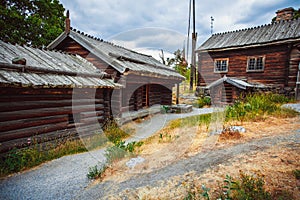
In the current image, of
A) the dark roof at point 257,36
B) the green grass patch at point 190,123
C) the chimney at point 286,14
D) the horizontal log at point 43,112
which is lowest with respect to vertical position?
the green grass patch at point 190,123

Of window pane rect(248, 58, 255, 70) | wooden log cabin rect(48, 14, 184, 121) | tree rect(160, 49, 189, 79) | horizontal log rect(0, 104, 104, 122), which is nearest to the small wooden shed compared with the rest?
window pane rect(248, 58, 255, 70)

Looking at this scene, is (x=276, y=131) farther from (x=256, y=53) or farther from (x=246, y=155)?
(x=256, y=53)

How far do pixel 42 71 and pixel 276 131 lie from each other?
7.45 meters

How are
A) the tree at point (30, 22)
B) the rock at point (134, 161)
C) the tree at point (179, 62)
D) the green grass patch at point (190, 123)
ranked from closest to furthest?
the rock at point (134, 161)
the green grass patch at point (190, 123)
the tree at point (30, 22)
the tree at point (179, 62)

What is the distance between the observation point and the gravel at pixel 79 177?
3.41 m

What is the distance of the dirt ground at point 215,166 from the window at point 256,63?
9658 mm

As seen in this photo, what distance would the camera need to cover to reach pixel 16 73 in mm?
4789

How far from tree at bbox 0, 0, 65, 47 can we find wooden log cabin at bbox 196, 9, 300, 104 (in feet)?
43.2

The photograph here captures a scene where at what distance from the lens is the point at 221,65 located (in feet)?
52.2

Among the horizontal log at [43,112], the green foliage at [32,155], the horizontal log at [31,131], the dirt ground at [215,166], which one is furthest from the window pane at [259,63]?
the horizontal log at [31,131]

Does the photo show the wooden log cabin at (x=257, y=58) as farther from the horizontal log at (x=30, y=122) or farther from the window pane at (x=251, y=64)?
the horizontal log at (x=30, y=122)

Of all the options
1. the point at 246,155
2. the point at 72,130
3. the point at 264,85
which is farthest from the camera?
the point at 264,85

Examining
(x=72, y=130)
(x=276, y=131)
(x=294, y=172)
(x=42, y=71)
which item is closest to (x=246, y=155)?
(x=294, y=172)

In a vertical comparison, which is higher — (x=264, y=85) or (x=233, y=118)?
(x=264, y=85)
